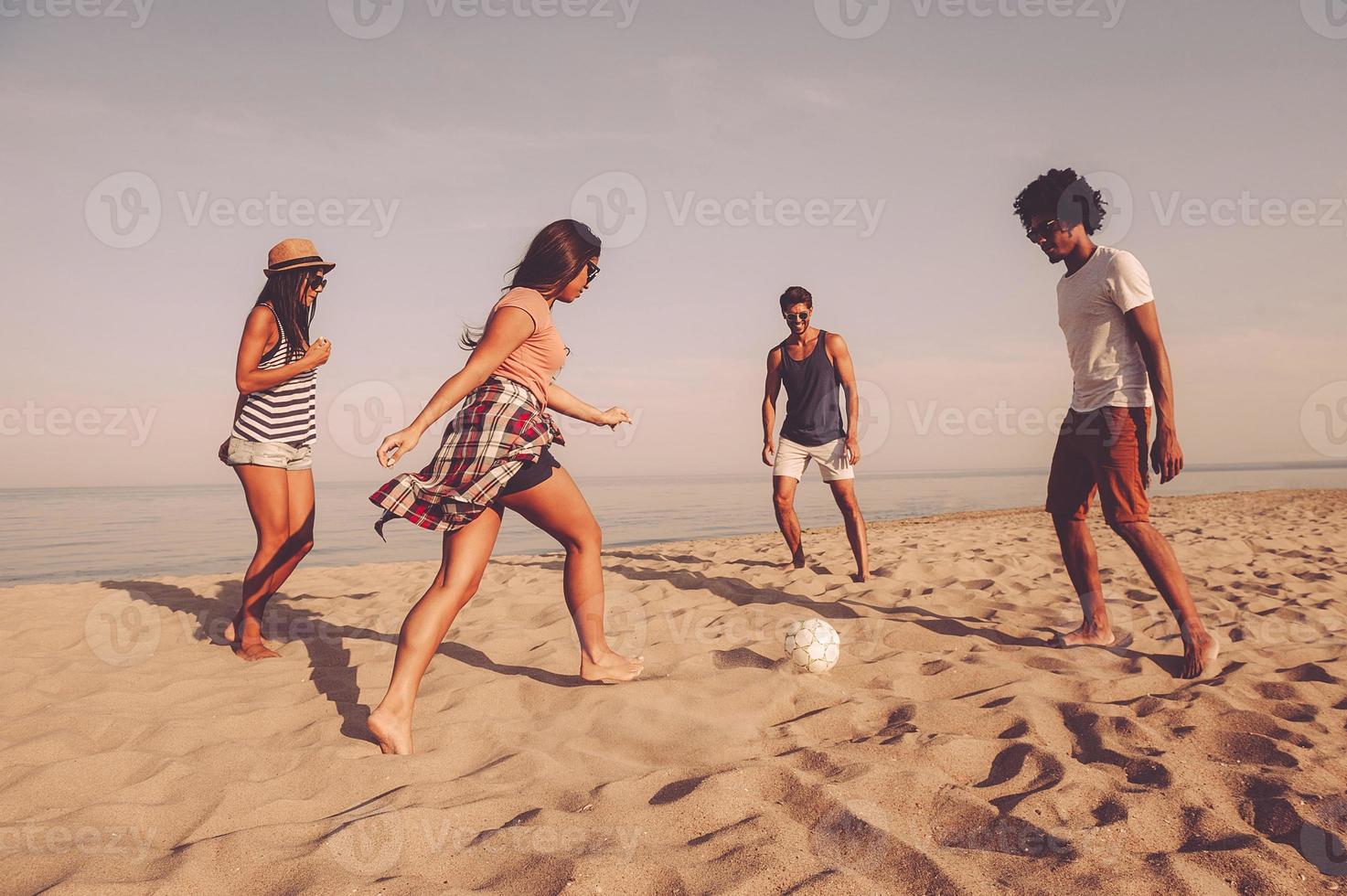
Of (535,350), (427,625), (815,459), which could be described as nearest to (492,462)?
(535,350)

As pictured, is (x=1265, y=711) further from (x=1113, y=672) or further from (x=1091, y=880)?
(x=1091, y=880)

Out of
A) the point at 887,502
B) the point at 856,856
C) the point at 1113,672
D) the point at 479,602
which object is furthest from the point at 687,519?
the point at 856,856

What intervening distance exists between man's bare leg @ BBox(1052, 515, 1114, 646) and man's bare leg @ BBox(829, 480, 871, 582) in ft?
5.80

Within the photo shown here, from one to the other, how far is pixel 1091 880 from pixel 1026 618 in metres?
2.90

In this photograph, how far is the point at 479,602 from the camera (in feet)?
17.3

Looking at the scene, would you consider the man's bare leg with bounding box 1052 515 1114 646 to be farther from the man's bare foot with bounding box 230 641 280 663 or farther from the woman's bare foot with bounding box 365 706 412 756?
the man's bare foot with bounding box 230 641 280 663

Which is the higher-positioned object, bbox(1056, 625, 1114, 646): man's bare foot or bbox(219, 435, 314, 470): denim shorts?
bbox(219, 435, 314, 470): denim shorts

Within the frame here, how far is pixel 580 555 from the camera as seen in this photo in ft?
10.4

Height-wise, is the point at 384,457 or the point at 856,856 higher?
the point at 384,457

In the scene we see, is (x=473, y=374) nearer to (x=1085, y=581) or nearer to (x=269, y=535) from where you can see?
(x=269, y=535)

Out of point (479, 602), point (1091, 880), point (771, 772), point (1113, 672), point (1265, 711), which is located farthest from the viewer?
point (479, 602)

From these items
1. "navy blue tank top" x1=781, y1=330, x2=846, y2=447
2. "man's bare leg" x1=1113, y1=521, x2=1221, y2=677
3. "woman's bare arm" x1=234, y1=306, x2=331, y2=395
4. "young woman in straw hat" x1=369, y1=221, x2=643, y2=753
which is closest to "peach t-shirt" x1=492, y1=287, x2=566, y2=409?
"young woman in straw hat" x1=369, y1=221, x2=643, y2=753

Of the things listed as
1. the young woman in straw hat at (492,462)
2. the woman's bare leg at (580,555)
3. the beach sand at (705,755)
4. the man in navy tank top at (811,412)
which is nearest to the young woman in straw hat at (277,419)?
the beach sand at (705,755)

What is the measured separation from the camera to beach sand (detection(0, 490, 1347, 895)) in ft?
6.05
